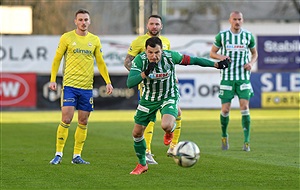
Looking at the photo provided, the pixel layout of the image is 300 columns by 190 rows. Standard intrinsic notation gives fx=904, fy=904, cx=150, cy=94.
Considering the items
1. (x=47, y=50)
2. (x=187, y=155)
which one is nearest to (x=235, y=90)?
(x=187, y=155)

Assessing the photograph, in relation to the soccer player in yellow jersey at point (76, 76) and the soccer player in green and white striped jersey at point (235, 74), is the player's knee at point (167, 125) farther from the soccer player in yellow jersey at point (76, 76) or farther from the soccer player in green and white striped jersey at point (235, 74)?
the soccer player in green and white striped jersey at point (235, 74)

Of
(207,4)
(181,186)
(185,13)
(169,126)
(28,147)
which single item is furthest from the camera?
(185,13)

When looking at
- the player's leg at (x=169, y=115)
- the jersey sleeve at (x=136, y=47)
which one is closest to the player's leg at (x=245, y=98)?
the jersey sleeve at (x=136, y=47)

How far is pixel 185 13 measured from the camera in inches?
2936

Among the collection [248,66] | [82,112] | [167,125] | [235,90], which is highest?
[248,66]

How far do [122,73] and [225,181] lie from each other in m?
25.0

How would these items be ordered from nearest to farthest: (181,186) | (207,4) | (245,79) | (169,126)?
(181,186) → (169,126) → (245,79) → (207,4)

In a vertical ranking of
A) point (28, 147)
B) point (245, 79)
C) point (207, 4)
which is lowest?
point (28, 147)

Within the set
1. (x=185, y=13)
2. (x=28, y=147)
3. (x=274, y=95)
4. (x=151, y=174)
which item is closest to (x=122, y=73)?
(x=274, y=95)

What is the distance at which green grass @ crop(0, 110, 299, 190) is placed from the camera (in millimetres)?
10758

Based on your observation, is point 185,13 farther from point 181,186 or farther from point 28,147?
point 181,186

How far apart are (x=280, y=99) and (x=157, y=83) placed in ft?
81.3

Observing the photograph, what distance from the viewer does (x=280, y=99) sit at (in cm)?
3584

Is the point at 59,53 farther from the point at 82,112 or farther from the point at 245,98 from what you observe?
the point at 245,98
